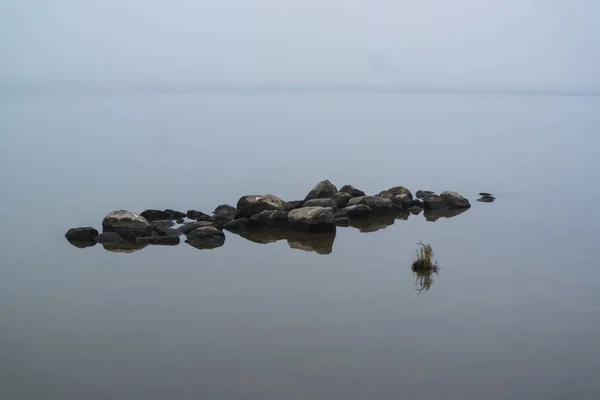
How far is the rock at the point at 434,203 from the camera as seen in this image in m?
30.8

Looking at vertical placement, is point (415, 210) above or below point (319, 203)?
above

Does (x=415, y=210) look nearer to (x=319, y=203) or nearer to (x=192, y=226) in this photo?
(x=319, y=203)

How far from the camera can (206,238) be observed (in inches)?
990

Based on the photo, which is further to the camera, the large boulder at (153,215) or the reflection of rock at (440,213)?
the reflection of rock at (440,213)

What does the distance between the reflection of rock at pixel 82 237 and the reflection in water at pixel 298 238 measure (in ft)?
15.1

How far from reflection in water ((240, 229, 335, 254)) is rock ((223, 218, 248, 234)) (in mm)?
328

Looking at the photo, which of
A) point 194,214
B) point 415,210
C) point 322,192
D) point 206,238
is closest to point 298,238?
point 206,238

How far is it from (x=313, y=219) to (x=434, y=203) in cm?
651

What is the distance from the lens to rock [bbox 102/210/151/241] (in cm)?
2528

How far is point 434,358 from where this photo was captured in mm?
15844

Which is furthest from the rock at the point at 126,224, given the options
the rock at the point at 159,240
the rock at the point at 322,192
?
the rock at the point at 322,192

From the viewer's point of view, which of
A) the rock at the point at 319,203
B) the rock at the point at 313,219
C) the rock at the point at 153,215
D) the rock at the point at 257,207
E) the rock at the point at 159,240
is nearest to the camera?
the rock at the point at 159,240

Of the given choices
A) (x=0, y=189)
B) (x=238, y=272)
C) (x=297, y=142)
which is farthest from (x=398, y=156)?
(x=238, y=272)

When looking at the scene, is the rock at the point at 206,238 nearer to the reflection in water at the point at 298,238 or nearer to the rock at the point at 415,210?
the reflection in water at the point at 298,238
